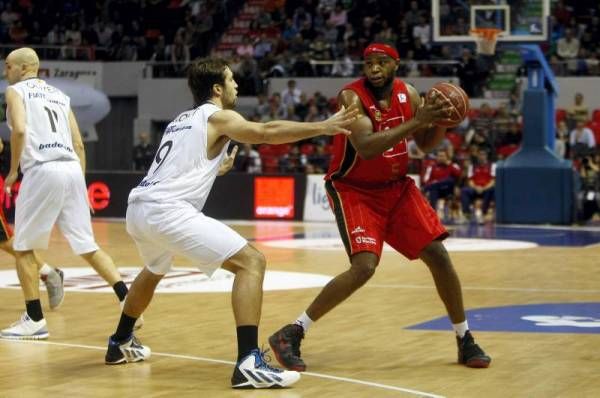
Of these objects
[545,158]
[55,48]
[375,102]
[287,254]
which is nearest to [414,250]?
[375,102]

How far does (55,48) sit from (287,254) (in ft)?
56.5

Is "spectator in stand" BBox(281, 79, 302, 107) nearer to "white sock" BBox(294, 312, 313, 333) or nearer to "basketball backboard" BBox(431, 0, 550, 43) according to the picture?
"basketball backboard" BBox(431, 0, 550, 43)

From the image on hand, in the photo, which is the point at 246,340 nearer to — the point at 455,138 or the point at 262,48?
the point at 455,138

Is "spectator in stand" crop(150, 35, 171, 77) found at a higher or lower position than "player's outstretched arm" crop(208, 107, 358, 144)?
lower

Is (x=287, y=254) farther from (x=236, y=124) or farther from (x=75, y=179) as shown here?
(x=236, y=124)

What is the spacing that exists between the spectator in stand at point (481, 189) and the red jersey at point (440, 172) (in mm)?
314

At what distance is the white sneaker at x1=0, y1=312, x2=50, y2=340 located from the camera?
29.0 feet

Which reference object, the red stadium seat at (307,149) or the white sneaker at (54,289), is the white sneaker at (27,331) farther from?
the red stadium seat at (307,149)

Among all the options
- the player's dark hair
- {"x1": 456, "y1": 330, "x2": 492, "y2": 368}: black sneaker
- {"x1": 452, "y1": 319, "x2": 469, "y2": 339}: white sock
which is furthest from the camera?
{"x1": 452, "y1": 319, "x2": 469, "y2": 339}: white sock

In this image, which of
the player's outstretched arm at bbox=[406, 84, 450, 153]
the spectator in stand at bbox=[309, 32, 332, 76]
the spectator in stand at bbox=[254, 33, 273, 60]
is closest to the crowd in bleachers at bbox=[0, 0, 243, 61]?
the spectator in stand at bbox=[254, 33, 273, 60]

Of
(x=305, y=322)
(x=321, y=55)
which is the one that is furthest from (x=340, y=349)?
(x=321, y=55)

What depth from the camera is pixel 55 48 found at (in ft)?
104

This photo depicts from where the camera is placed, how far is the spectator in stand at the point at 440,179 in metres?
22.1

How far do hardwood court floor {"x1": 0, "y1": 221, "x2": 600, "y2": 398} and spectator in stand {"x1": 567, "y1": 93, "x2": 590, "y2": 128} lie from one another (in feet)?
38.9
